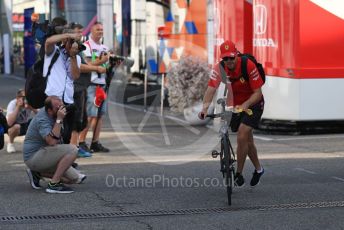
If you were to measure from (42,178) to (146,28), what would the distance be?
20.2 m

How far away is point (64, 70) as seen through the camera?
388 inches

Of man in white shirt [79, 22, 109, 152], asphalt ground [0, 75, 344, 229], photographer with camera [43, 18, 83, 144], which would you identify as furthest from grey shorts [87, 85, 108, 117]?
photographer with camera [43, 18, 83, 144]

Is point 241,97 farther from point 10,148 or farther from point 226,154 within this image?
point 10,148

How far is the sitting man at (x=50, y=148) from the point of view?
342 inches

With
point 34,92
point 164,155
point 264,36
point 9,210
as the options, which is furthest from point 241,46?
point 9,210

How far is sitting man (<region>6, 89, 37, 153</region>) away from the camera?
41.0ft

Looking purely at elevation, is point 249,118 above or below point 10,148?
above

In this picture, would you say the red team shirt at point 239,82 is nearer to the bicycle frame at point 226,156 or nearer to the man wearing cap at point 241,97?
the man wearing cap at point 241,97

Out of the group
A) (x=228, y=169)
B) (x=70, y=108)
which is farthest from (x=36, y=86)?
(x=228, y=169)

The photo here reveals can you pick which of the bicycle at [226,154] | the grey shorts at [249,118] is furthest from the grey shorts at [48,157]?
the grey shorts at [249,118]

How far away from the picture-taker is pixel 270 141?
13.6m

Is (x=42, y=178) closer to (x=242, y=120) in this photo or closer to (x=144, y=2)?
(x=242, y=120)

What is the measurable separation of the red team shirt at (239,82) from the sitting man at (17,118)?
4721mm

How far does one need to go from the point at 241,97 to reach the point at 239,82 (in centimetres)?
21
